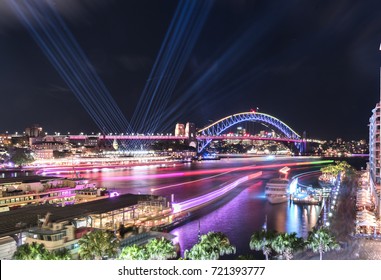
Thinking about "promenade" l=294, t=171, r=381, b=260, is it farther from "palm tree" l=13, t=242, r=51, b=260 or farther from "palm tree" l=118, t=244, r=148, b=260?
"palm tree" l=13, t=242, r=51, b=260

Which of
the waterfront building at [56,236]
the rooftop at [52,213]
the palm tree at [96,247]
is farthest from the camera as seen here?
the rooftop at [52,213]

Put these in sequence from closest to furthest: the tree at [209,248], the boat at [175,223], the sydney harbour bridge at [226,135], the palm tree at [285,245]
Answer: the tree at [209,248]
the palm tree at [285,245]
the boat at [175,223]
the sydney harbour bridge at [226,135]

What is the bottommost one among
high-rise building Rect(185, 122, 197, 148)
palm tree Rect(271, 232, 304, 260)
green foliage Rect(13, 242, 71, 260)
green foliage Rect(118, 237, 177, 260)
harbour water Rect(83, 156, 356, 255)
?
harbour water Rect(83, 156, 356, 255)

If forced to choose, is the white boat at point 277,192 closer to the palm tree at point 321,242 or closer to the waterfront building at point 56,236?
the palm tree at point 321,242

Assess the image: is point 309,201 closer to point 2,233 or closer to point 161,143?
point 2,233

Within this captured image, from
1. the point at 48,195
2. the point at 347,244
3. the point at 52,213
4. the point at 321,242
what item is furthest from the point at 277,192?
the point at 52,213

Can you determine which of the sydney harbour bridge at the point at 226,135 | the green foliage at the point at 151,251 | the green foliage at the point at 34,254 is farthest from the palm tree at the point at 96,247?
the sydney harbour bridge at the point at 226,135

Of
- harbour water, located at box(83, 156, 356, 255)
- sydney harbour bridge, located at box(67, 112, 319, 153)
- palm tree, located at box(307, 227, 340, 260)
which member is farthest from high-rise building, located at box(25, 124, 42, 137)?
palm tree, located at box(307, 227, 340, 260)

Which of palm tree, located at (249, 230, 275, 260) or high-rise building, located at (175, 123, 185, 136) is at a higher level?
high-rise building, located at (175, 123, 185, 136)
